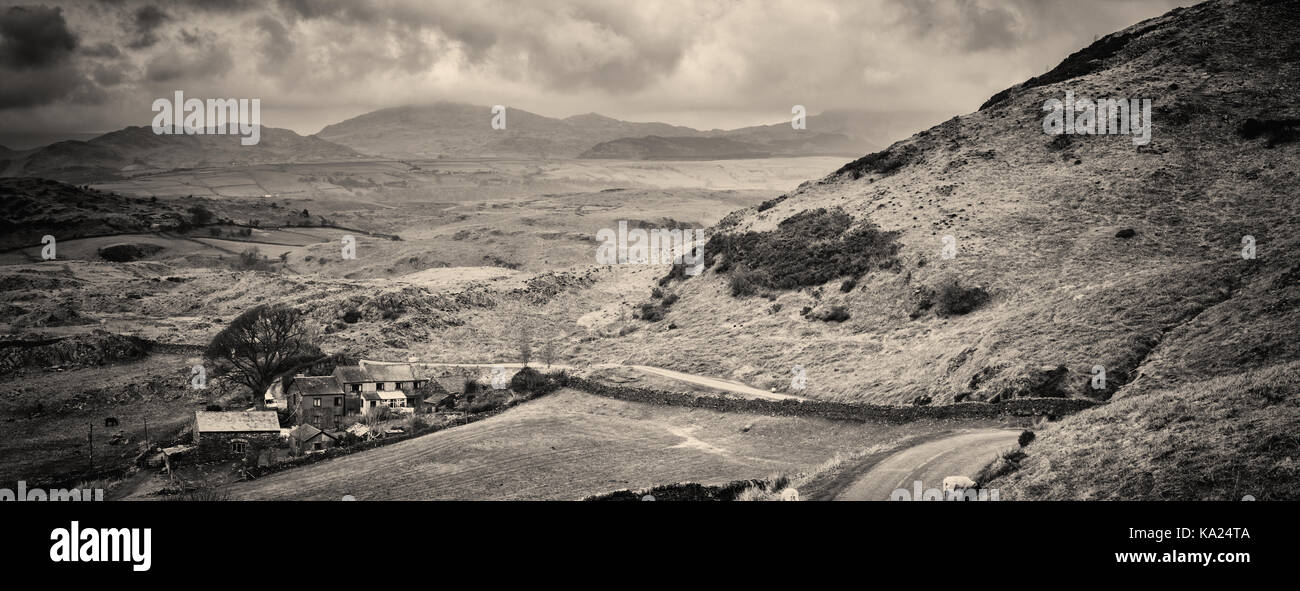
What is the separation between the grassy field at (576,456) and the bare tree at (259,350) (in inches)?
985

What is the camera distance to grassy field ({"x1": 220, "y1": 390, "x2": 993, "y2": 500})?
3819 cm

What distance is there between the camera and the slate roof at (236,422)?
50375 mm

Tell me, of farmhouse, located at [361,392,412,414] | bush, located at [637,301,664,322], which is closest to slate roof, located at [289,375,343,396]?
farmhouse, located at [361,392,412,414]

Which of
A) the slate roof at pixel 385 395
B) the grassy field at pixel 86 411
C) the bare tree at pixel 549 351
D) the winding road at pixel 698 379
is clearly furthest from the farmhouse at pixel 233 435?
the bare tree at pixel 549 351

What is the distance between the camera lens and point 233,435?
165 ft

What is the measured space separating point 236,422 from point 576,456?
2219 centimetres

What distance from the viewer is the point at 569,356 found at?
75375 mm

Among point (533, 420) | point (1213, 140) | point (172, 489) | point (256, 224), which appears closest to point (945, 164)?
point (1213, 140)

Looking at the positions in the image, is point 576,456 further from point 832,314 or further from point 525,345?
point 832,314

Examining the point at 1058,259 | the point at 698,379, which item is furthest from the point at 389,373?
the point at 1058,259

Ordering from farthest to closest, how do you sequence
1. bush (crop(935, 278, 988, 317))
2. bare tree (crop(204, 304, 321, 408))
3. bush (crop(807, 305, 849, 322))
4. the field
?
bush (crop(807, 305, 849, 322))
bare tree (crop(204, 304, 321, 408))
the field
bush (crop(935, 278, 988, 317))

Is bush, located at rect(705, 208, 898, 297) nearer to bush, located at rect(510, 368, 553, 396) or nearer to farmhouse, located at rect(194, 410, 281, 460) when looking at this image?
bush, located at rect(510, 368, 553, 396)

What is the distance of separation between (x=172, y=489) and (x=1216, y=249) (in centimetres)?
6751

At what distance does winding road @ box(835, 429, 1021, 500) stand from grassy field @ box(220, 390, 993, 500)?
3.68 meters
